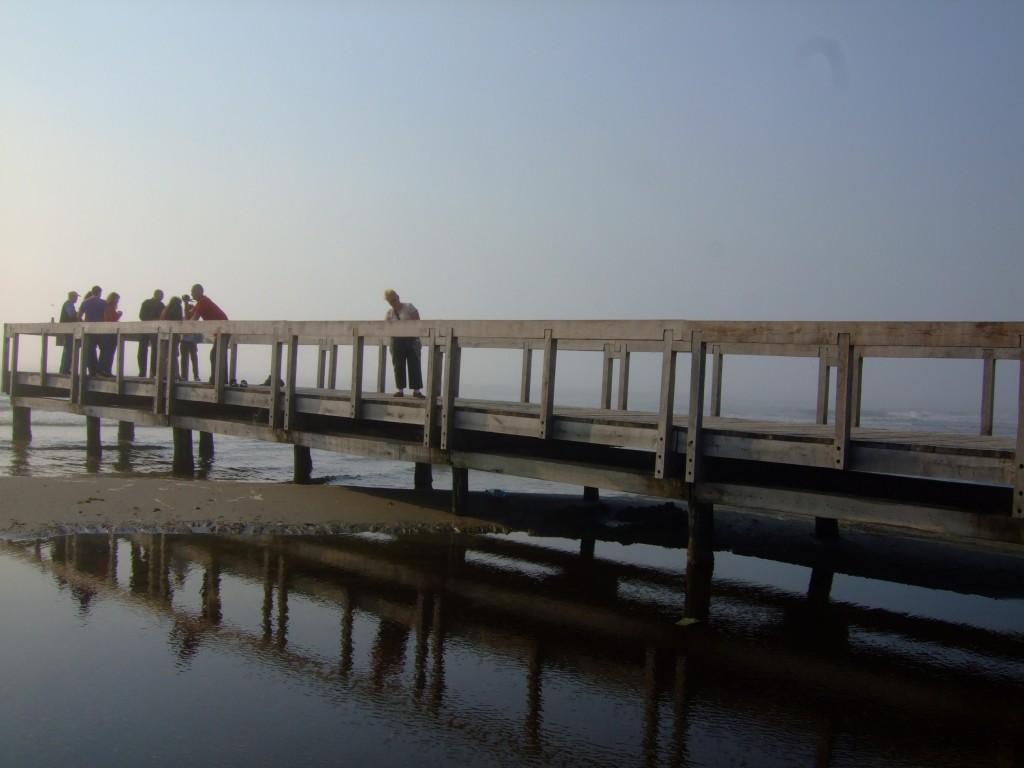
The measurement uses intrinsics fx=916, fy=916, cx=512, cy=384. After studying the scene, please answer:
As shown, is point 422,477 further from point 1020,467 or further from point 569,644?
point 1020,467

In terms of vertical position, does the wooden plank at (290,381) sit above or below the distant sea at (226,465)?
above

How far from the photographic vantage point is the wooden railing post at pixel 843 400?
21.5 ft

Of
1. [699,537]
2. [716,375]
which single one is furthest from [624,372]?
[699,537]

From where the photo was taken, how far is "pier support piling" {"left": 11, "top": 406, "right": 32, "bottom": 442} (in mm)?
18219

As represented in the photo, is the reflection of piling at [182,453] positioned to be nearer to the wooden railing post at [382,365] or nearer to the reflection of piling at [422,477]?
the wooden railing post at [382,365]

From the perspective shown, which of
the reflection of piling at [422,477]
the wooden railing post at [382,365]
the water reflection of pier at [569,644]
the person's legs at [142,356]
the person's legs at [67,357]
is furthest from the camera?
the person's legs at [67,357]

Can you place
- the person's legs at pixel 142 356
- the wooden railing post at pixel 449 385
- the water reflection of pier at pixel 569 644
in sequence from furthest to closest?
the person's legs at pixel 142 356, the wooden railing post at pixel 449 385, the water reflection of pier at pixel 569 644

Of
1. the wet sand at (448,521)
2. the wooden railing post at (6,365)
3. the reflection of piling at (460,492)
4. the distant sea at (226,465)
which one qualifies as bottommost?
the distant sea at (226,465)

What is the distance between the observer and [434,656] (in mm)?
5605

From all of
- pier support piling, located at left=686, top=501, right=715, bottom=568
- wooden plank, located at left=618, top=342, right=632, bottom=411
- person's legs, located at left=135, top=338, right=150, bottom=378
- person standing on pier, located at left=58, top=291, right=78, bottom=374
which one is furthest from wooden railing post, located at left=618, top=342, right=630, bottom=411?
person standing on pier, located at left=58, top=291, right=78, bottom=374

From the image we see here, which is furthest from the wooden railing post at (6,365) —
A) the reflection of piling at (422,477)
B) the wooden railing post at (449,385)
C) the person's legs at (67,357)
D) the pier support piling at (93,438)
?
the wooden railing post at (449,385)

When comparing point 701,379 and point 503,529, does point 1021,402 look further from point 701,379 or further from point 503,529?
point 503,529

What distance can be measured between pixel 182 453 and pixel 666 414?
29.9 feet

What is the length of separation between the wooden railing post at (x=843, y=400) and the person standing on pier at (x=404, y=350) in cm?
573
